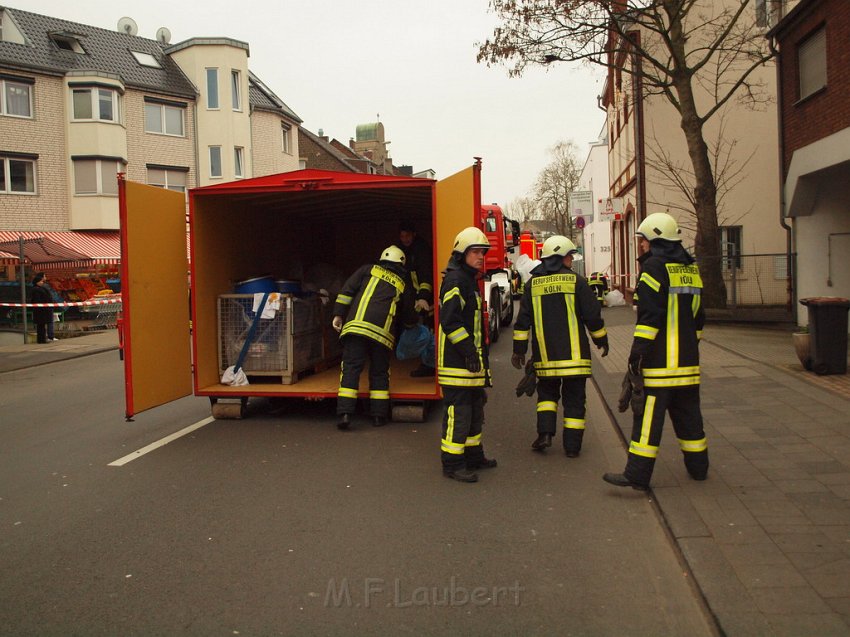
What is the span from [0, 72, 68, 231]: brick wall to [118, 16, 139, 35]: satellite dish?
9.44 metres

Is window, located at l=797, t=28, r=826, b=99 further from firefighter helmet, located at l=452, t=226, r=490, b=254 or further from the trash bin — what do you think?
firefighter helmet, located at l=452, t=226, r=490, b=254

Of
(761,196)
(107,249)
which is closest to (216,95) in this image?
(107,249)

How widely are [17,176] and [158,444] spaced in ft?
87.5

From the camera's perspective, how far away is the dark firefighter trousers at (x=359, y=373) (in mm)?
7684

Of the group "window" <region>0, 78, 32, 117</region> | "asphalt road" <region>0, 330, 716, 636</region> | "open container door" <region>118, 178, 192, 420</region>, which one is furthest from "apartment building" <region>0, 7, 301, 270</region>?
"asphalt road" <region>0, 330, 716, 636</region>

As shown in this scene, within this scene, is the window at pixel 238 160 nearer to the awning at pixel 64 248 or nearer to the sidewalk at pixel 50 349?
the awning at pixel 64 248

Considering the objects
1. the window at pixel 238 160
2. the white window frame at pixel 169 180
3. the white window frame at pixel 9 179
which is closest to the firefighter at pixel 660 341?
the white window frame at pixel 9 179

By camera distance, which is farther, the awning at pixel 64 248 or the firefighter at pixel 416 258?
the awning at pixel 64 248

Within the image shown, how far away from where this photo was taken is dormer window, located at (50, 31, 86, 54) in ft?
108

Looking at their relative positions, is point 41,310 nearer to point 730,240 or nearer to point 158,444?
point 158,444

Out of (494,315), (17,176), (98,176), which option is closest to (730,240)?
(494,315)

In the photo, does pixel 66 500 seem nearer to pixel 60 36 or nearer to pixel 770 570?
pixel 770 570

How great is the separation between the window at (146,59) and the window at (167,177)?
5.17 meters

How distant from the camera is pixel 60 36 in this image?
32.9 meters
